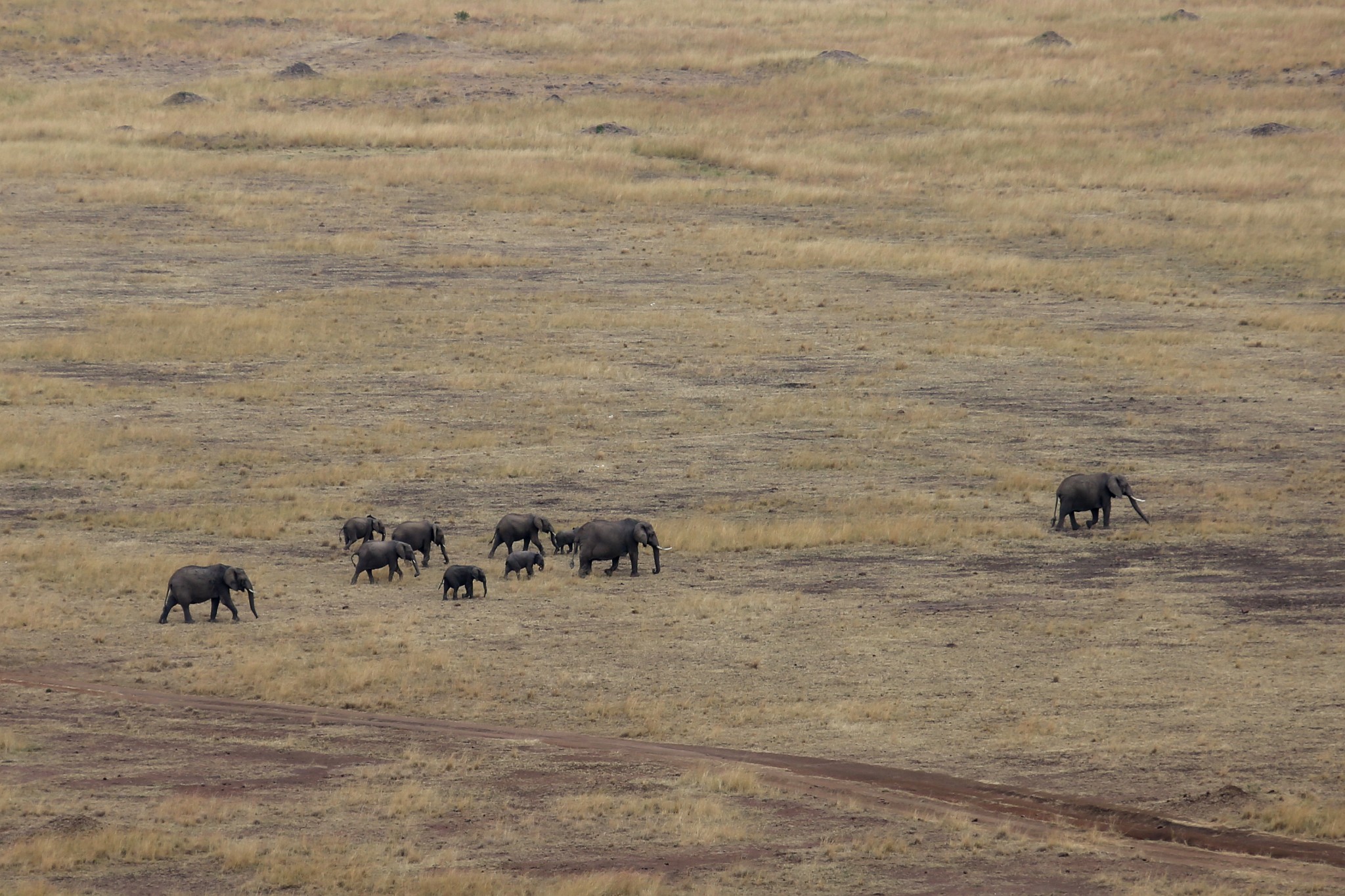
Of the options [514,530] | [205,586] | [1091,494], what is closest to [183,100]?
[514,530]

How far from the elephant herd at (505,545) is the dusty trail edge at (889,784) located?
2.99m

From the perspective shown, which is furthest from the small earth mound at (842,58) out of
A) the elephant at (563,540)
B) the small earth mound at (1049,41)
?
the elephant at (563,540)

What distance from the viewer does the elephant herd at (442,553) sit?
2473cm

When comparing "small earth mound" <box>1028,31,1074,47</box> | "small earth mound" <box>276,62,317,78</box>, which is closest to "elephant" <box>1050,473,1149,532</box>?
"small earth mound" <box>276,62,317,78</box>

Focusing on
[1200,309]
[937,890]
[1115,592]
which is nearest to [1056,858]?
[937,890]

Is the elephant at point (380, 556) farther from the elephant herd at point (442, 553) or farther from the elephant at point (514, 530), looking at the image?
the elephant at point (514, 530)

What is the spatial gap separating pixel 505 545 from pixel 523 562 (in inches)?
99.8

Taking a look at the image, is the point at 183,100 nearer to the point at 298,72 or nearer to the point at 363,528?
the point at 298,72

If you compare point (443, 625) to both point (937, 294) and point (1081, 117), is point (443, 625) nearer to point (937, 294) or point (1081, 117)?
point (937, 294)

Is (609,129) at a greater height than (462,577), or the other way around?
(609,129)

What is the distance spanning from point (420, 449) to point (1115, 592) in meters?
14.8

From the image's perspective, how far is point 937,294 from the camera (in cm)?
5266

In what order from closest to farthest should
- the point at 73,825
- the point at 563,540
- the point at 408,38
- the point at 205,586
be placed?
the point at 73,825 < the point at 205,586 < the point at 563,540 < the point at 408,38

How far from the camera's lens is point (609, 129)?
7438 centimetres
